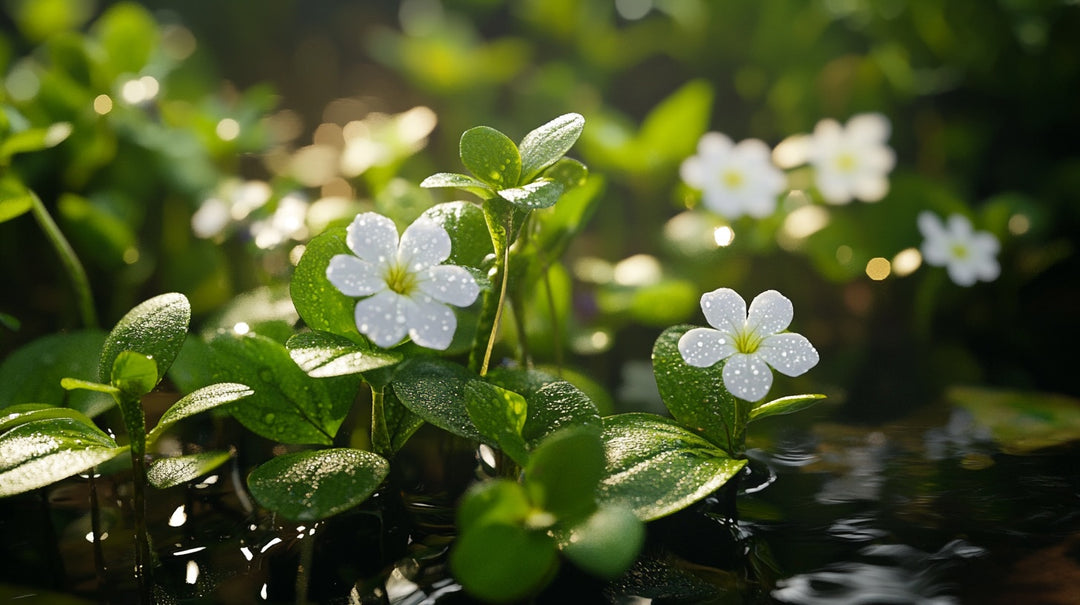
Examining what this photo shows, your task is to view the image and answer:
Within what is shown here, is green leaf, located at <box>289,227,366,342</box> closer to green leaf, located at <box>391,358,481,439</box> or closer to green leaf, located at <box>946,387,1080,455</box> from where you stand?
green leaf, located at <box>391,358,481,439</box>

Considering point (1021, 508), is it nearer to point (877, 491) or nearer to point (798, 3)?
point (877, 491)

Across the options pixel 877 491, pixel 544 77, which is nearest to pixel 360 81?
pixel 544 77

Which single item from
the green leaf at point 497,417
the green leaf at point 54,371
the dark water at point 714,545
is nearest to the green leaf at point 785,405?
the dark water at point 714,545

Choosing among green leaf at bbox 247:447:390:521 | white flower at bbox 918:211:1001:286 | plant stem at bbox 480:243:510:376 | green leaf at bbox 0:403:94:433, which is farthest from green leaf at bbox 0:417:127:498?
white flower at bbox 918:211:1001:286

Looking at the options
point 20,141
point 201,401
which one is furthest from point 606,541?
point 20,141

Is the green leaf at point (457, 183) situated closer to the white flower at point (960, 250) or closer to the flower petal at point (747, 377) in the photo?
the flower petal at point (747, 377)
